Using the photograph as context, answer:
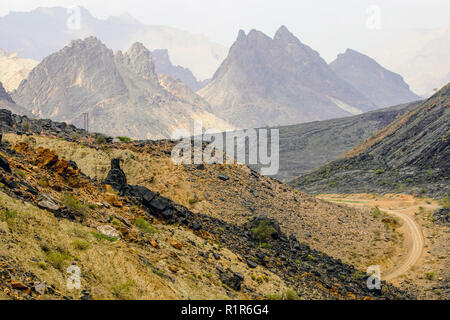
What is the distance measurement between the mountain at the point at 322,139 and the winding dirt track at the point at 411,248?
298ft

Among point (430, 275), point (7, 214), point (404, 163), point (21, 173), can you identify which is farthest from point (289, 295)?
point (404, 163)

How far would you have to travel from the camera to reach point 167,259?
1430 cm

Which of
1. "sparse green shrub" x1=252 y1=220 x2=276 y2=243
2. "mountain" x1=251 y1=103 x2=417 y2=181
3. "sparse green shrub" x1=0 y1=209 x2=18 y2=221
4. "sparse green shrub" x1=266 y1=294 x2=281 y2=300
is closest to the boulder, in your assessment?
"sparse green shrub" x1=0 y1=209 x2=18 y2=221

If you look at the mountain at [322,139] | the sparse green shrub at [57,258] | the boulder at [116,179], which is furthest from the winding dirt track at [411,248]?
the mountain at [322,139]

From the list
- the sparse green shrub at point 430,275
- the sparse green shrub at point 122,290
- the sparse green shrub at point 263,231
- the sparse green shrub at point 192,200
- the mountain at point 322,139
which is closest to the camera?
the sparse green shrub at point 122,290

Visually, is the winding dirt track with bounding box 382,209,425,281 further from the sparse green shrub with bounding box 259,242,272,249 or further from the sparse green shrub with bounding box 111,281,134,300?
the sparse green shrub with bounding box 111,281,134,300

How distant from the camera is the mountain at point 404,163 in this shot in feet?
190

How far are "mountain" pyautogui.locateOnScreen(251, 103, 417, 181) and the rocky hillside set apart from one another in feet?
340

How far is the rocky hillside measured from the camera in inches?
430

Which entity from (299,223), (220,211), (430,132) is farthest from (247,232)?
(430,132)

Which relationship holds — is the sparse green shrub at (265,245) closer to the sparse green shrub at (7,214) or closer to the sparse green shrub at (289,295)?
the sparse green shrub at (289,295)

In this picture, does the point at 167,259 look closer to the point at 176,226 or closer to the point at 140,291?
the point at 140,291

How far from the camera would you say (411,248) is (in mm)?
32969

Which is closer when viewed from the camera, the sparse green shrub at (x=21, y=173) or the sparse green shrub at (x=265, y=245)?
the sparse green shrub at (x=21, y=173)
